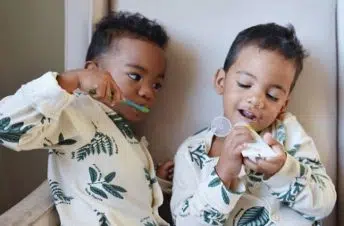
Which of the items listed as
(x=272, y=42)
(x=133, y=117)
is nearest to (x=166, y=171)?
(x=133, y=117)

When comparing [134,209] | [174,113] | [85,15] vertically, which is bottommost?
[134,209]

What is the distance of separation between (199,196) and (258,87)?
0.75ft

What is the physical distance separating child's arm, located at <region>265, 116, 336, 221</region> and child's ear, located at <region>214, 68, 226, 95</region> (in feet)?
0.53

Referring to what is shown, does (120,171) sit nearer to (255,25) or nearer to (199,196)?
(199,196)

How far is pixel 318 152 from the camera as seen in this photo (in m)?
1.17

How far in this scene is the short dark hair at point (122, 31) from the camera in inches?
44.6

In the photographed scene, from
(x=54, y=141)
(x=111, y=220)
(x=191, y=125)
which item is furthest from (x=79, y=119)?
(x=191, y=125)

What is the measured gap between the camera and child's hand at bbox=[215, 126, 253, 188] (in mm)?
898

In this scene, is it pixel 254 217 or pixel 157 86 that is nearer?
pixel 254 217

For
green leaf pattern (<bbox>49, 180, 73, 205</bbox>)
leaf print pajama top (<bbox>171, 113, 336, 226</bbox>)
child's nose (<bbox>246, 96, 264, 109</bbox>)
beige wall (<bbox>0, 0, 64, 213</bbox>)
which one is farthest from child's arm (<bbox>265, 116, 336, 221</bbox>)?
beige wall (<bbox>0, 0, 64, 213</bbox>)

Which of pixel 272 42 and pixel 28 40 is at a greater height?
pixel 272 42

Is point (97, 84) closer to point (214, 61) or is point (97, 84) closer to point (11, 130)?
point (11, 130)

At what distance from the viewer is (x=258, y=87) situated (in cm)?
102

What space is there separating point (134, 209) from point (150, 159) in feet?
0.44
